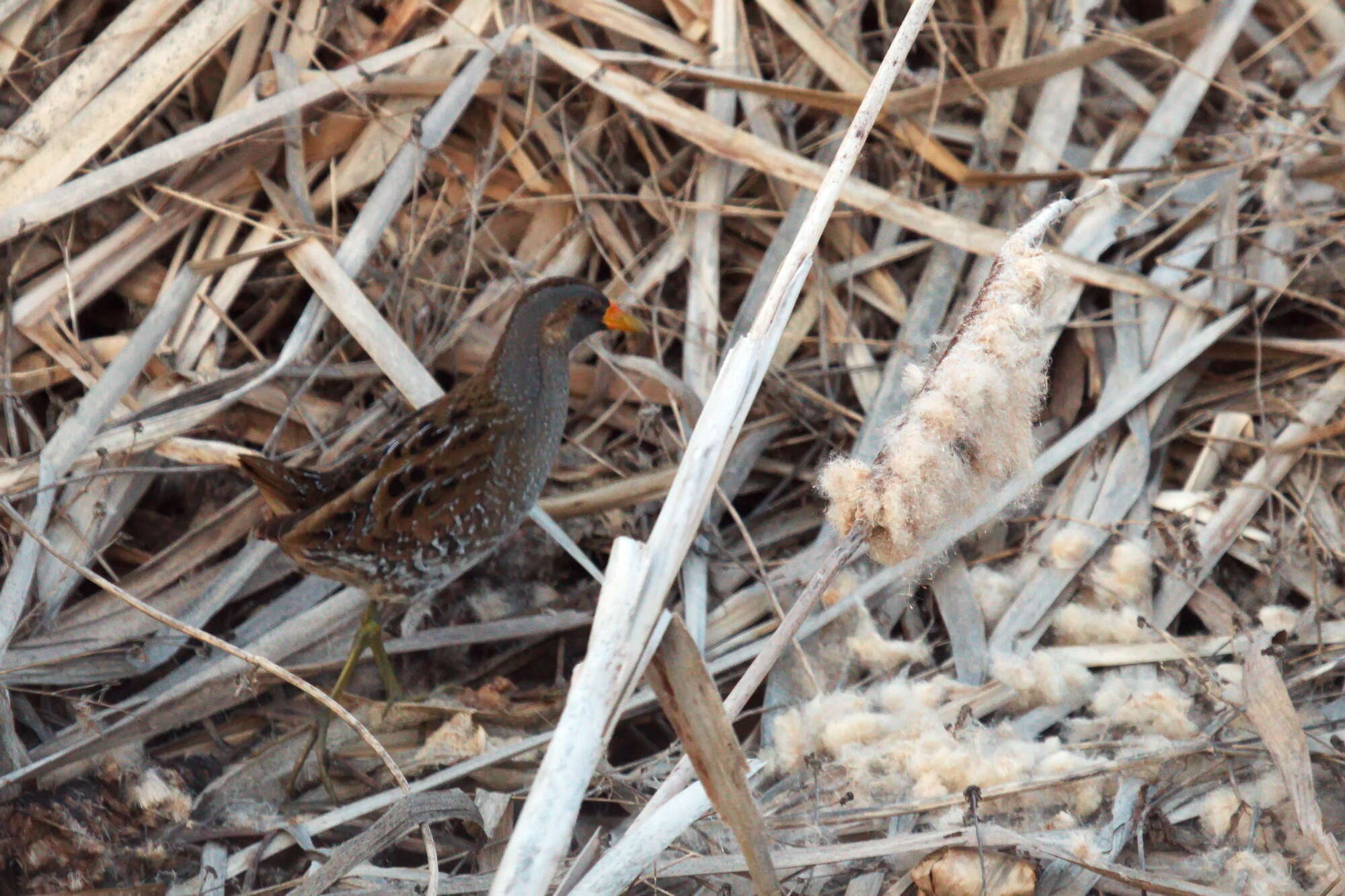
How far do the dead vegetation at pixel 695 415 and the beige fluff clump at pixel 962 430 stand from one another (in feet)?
1.99

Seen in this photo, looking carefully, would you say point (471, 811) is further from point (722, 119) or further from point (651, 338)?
point (722, 119)

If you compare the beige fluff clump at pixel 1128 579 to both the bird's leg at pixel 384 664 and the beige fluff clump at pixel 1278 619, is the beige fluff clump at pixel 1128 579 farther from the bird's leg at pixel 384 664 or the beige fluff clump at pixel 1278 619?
the bird's leg at pixel 384 664

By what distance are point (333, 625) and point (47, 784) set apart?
67 centimetres

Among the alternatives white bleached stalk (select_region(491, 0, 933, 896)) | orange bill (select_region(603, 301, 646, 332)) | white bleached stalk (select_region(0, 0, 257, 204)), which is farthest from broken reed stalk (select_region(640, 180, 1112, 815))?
white bleached stalk (select_region(0, 0, 257, 204))

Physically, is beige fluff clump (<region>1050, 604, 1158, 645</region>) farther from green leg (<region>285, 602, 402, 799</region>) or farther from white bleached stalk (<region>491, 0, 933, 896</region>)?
green leg (<region>285, 602, 402, 799</region>)

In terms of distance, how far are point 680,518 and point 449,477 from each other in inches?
49.1

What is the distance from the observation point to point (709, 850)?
2.24 m

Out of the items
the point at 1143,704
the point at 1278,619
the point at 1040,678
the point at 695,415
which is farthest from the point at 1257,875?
the point at 695,415

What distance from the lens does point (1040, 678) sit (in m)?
2.54

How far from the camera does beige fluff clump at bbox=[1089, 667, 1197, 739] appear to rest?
237 cm

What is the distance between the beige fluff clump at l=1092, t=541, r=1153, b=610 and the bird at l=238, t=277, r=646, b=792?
1234 mm

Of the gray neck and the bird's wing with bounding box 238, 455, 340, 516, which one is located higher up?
the bird's wing with bounding box 238, 455, 340, 516

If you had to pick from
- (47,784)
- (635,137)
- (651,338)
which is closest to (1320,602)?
(651,338)

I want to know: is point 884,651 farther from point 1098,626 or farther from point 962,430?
point 962,430
